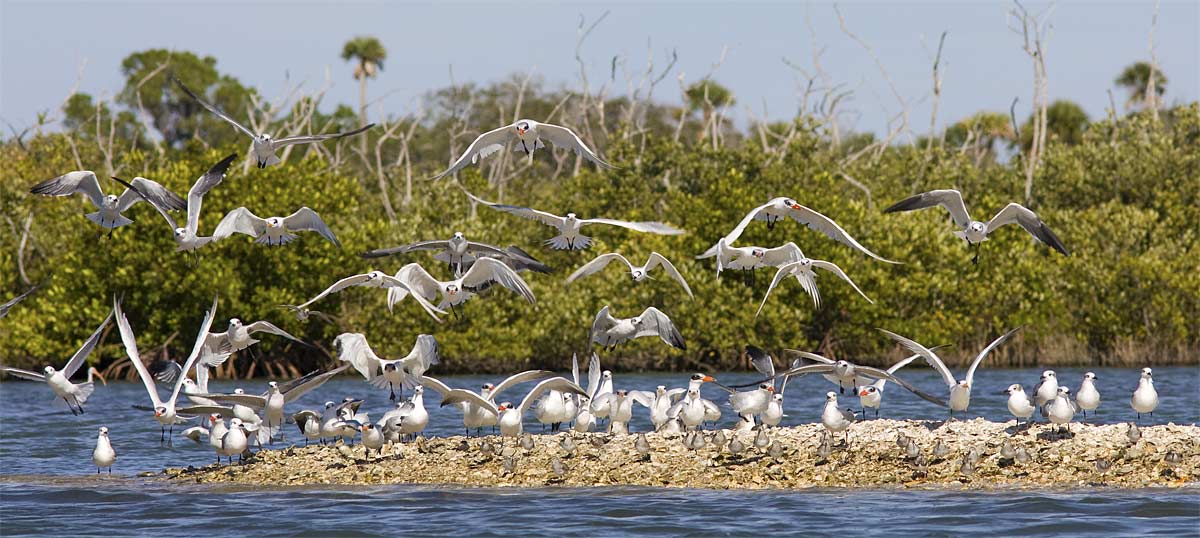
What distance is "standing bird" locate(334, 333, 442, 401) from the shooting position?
21781mm

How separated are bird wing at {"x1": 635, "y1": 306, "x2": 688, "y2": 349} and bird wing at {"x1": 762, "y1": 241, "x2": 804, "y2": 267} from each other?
1.84m

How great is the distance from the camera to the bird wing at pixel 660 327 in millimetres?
23594

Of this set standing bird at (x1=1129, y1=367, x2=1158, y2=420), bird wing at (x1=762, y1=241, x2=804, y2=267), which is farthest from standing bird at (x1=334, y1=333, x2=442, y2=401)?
standing bird at (x1=1129, y1=367, x2=1158, y2=420)

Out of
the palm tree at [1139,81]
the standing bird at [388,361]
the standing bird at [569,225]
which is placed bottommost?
the standing bird at [388,361]

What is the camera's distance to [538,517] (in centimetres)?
1919

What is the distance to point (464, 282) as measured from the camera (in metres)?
22.8

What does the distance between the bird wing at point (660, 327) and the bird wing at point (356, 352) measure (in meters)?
4.13

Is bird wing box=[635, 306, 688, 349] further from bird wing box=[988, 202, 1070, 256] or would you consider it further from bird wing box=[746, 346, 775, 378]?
bird wing box=[988, 202, 1070, 256]

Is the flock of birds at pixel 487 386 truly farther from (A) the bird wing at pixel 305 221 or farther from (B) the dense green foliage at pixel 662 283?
(B) the dense green foliage at pixel 662 283

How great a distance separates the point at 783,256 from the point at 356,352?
22.6ft

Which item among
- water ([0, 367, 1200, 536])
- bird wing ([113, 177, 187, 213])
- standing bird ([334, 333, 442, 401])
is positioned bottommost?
water ([0, 367, 1200, 536])

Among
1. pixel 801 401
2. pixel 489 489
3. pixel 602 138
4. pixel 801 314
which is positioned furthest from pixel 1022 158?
pixel 489 489

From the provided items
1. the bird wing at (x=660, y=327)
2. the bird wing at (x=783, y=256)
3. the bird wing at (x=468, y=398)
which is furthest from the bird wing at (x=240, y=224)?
the bird wing at (x=783, y=256)

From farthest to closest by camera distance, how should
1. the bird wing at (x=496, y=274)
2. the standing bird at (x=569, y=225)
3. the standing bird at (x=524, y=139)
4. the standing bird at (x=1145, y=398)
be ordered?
the bird wing at (x=496, y=274)
the standing bird at (x=524, y=139)
the standing bird at (x=1145, y=398)
the standing bird at (x=569, y=225)
